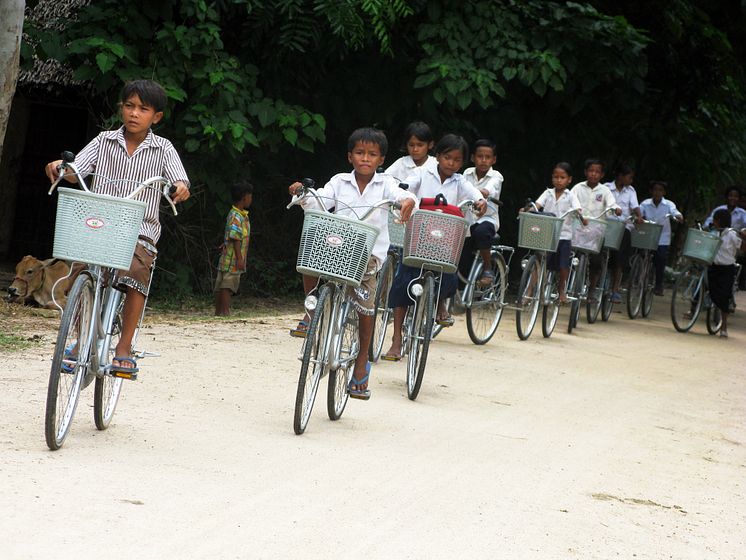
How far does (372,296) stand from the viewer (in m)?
6.72

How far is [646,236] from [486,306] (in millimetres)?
4613

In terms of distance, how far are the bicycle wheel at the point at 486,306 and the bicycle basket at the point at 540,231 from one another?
1.28ft

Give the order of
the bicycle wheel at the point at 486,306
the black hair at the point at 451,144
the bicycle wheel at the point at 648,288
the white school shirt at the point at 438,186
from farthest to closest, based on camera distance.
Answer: the bicycle wheel at the point at 648,288
the bicycle wheel at the point at 486,306
the white school shirt at the point at 438,186
the black hair at the point at 451,144

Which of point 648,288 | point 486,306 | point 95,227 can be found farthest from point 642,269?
point 95,227

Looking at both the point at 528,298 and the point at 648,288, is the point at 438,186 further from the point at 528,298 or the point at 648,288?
the point at 648,288

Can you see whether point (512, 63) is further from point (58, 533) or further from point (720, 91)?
point (58, 533)

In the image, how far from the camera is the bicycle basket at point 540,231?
11.1m

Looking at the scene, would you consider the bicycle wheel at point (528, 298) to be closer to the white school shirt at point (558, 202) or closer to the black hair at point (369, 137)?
the white school shirt at point (558, 202)

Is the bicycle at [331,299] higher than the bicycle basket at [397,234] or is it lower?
lower

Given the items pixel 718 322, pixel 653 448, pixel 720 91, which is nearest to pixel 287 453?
pixel 653 448

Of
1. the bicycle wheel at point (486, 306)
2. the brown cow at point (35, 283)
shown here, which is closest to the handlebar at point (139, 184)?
the bicycle wheel at point (486, 306)

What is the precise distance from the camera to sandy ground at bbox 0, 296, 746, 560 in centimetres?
434

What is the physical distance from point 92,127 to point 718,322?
8177 mm

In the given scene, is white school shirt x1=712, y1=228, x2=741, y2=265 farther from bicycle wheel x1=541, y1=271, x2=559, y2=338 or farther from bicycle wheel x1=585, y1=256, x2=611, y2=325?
bicycle wheel x1=541, y1=271, x2=559, y2=338
